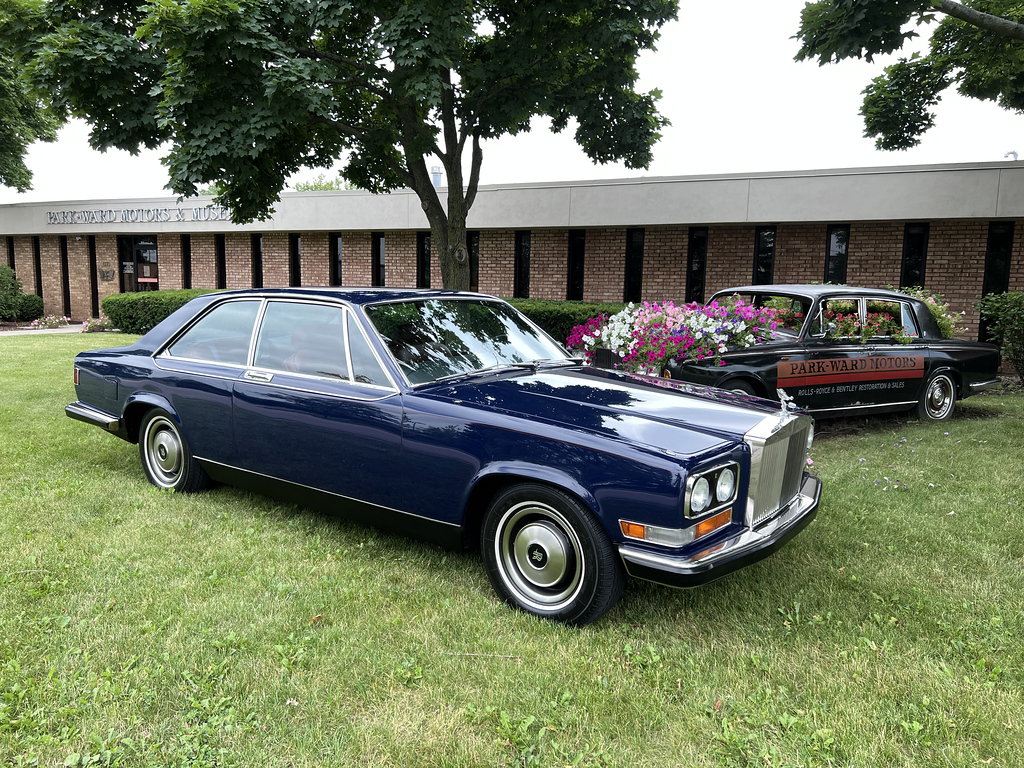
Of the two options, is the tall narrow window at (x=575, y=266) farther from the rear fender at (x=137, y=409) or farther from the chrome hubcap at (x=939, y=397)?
the rear fender at (x=137, y=409)

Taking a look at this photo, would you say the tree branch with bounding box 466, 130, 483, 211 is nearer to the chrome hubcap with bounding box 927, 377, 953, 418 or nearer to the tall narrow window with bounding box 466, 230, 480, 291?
the tall narrow window with bounding box 466, 230, 480, 291

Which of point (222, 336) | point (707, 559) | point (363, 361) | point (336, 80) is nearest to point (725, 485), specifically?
point (707, 559)

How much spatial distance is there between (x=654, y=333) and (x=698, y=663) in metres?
4.38

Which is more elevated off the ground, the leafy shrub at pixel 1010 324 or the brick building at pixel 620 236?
the brick building at pixel 620 236

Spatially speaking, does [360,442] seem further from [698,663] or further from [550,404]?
[698,663]

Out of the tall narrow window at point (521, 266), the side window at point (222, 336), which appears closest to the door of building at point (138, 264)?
the tall narrow window at point (521, 266)

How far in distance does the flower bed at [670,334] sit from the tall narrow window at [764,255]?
334 inches

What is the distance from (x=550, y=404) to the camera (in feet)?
11.3

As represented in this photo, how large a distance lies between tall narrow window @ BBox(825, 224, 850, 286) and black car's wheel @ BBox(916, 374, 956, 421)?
6.57m

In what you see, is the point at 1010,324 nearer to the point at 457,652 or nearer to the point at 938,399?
the point at 938,399

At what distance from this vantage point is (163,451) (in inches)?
204

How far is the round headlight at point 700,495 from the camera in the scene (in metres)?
2.89

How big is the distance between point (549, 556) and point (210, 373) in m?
2.76

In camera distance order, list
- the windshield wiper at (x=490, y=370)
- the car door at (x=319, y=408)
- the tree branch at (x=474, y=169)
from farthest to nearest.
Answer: the tree branch at (x=474, y=169) → the windshield wiper at (x=490, y=370) → the car door at (x=319, y=408)
